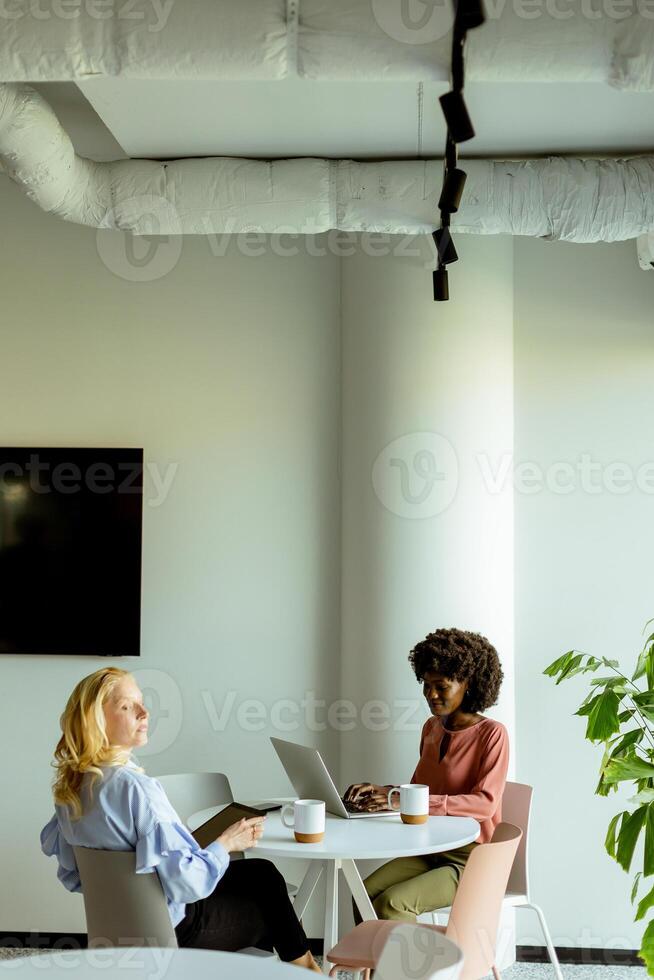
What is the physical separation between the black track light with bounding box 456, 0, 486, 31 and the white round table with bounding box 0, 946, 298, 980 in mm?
1887

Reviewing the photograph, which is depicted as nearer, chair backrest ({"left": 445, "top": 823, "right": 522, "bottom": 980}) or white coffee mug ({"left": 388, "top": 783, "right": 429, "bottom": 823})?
chair backrest ({"left": 445, "top": 823, "right": 522, "bottom": 980})

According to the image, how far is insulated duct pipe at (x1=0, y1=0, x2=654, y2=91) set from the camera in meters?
2.64

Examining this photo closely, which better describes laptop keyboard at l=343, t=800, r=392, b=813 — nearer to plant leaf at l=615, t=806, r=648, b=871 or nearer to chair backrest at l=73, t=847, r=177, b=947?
plant leaf at l=615, t=806, r=648, b=871

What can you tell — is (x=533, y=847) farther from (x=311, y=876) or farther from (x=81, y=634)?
(x=81, y=634)

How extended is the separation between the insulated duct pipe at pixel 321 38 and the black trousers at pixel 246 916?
89.0 inches

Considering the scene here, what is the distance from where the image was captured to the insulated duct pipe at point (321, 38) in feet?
8.66

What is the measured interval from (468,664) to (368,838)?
95 cm

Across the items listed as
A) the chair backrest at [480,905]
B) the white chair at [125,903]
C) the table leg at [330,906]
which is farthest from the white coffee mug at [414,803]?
the white chair at [125,903]

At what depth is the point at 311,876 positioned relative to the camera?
336 centimetres

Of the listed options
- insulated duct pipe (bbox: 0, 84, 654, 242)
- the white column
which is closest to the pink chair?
the white column

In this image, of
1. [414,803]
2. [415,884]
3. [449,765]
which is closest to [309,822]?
[414,803]

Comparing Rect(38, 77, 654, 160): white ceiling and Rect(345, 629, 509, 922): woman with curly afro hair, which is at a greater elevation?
Rect(38, 77, 654, 160): white ceiling

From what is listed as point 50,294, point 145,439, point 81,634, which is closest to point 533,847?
point 81,634

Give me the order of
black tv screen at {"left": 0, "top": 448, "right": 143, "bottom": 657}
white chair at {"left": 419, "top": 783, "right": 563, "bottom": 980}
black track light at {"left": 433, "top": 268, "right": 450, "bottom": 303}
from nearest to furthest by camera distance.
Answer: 1. black track light at {"left": 433, "top": 268, "right": 450, "bottom": 303}
2. white chair at {"left": 419, "top": 783, "right": 563, "bottom": 980}
3. black tv screen at {"left": 0, "top": 448, "right": 143, "bottom": 657}
